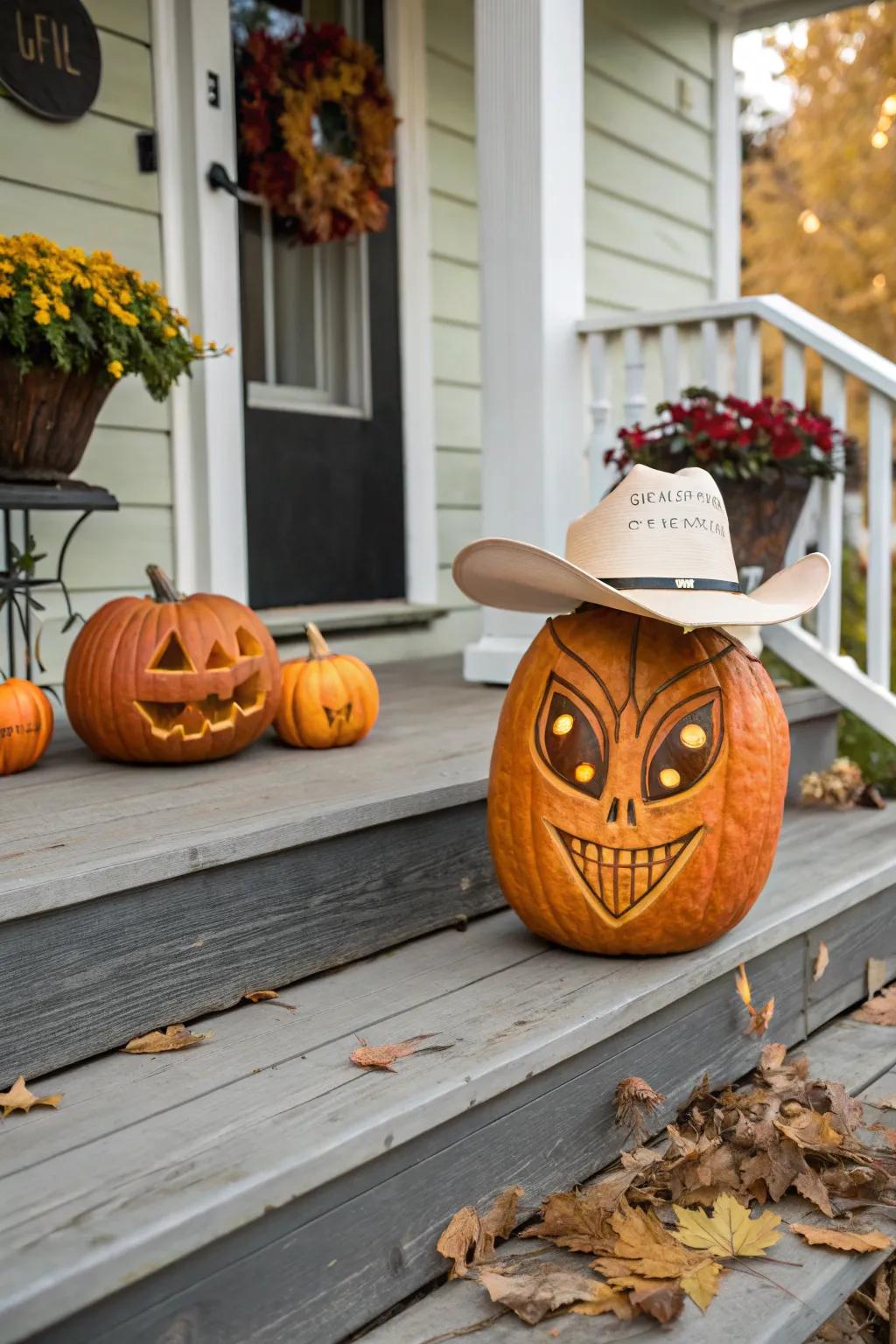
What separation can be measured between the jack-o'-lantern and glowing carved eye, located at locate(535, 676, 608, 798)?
742 millimetres

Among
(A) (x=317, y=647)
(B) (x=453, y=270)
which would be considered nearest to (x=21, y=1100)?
A: (A) (x=317, y=647)

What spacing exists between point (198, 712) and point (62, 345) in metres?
0.81

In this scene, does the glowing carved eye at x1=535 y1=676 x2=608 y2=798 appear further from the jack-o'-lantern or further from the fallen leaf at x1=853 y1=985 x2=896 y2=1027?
the fallen leaf at x1=853 y1=985 x2=896 y2=1027

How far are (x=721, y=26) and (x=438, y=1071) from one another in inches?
211

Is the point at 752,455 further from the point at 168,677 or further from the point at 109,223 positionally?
the point at 109,223

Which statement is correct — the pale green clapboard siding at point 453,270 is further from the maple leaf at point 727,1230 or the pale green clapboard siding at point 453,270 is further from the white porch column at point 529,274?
the maple leaf at point 727,1230

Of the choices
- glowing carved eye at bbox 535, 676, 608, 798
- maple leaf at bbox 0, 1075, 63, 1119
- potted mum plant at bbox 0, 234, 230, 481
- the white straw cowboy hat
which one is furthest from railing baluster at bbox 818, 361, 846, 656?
maple leaf at bbox 0, 1075, 63, 1119

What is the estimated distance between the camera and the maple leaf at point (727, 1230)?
153 centimetres

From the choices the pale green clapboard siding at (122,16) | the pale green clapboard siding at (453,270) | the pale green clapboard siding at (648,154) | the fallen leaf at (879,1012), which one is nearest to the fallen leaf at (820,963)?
the fallen leaf at (879,1012)

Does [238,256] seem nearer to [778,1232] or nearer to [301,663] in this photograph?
[301,663]

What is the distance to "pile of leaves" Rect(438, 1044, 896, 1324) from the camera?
56.1 inches

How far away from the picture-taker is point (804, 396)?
3266 mm

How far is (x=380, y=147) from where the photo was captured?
12.4 ft

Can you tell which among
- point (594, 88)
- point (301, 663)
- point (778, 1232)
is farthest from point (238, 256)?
point (778, 1232)
